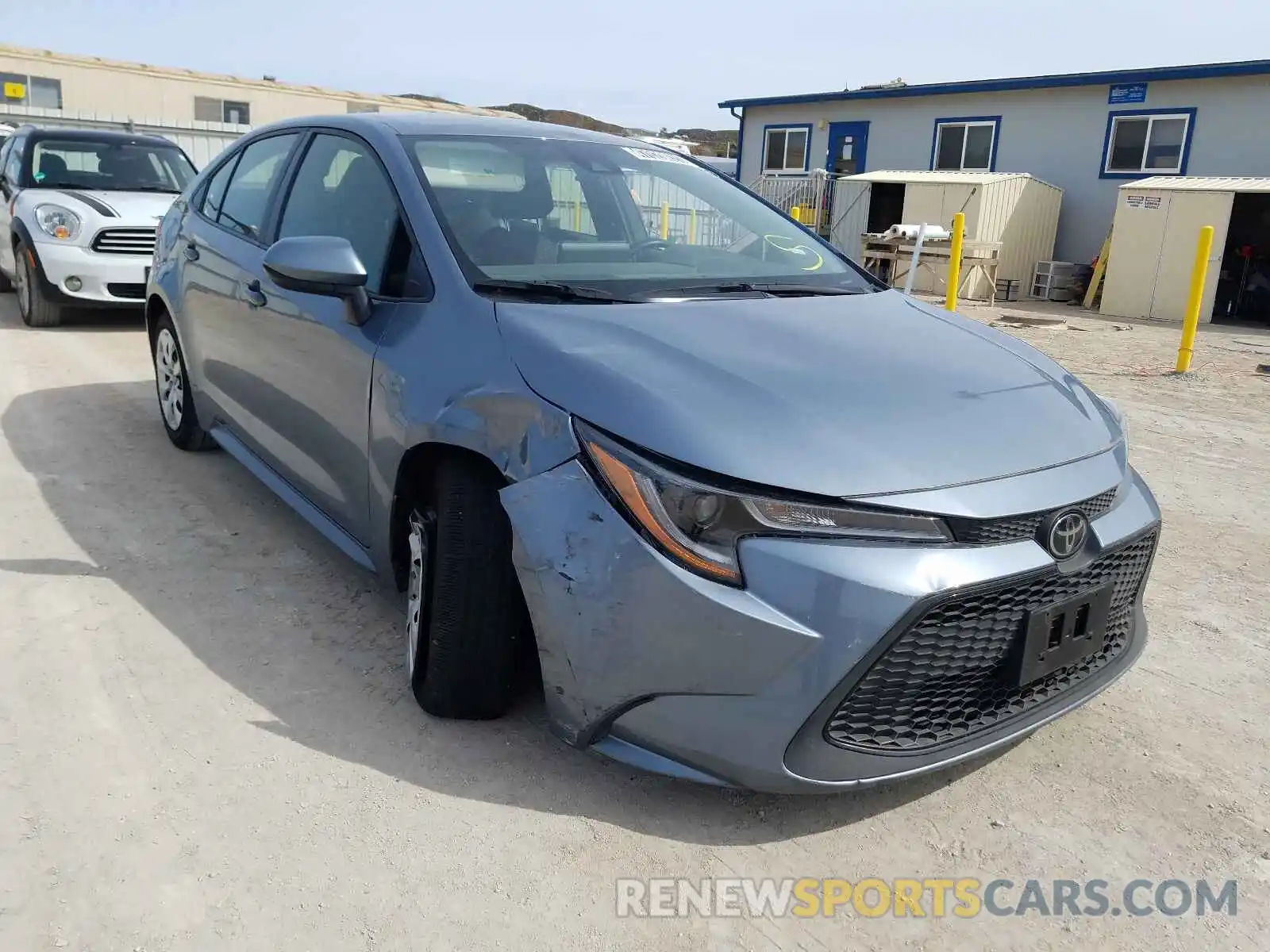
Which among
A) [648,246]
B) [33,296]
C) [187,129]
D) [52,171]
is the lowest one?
[33,296]

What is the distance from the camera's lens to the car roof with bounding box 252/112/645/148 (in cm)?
335

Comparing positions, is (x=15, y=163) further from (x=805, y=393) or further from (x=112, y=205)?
(x=805, y=393)

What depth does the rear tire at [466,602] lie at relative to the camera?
8.09 feet

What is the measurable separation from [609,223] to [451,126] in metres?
0.62

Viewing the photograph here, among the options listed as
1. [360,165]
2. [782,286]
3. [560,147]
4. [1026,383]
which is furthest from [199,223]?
[1026,383]

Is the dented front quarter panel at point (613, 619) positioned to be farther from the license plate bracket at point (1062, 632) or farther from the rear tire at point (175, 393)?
the rear tire at point (175, 393)

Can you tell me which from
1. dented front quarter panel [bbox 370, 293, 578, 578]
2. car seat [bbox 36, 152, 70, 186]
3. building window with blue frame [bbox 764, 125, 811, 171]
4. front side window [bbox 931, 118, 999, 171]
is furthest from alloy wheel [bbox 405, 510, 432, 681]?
building window with blue frame [bbox 764, 125, 811, 171]

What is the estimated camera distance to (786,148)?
2386 centimetres

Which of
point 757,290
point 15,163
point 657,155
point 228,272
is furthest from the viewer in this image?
point 15,163

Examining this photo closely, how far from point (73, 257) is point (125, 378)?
2073 millimetres

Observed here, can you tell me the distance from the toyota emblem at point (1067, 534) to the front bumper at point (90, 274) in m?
7.69

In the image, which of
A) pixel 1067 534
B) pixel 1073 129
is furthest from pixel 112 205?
pixel 1073 129

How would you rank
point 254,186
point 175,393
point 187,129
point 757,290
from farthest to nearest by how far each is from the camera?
1. point 187,129
2. point 175,393
3. point 254,186
4. point 757,290

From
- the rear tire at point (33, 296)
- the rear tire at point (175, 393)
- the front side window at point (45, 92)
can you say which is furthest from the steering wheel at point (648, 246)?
the front side window at point (45, 92)
